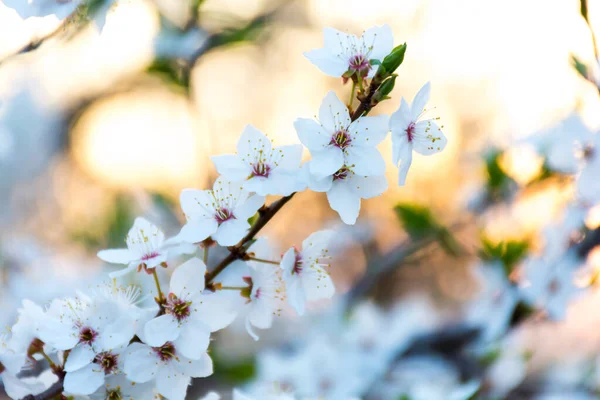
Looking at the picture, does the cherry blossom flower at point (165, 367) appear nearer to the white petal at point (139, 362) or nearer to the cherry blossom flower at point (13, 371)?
the white petal at point (139, 362)

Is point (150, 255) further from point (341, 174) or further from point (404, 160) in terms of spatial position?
point (404, 160)

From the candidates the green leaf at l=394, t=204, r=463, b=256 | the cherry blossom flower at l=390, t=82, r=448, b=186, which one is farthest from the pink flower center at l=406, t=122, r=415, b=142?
the green leaf at l=394, t=204, r=463, b=256

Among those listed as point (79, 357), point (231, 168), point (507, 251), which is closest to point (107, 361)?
point (79, 357)

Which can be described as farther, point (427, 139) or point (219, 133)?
point (219, 133)

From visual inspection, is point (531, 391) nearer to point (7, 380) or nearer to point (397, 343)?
point (397, 343)

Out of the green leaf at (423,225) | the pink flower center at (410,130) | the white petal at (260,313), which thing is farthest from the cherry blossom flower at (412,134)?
the green leaf at (423,225)

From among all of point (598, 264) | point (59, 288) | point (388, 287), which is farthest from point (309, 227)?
point (598, 264)
